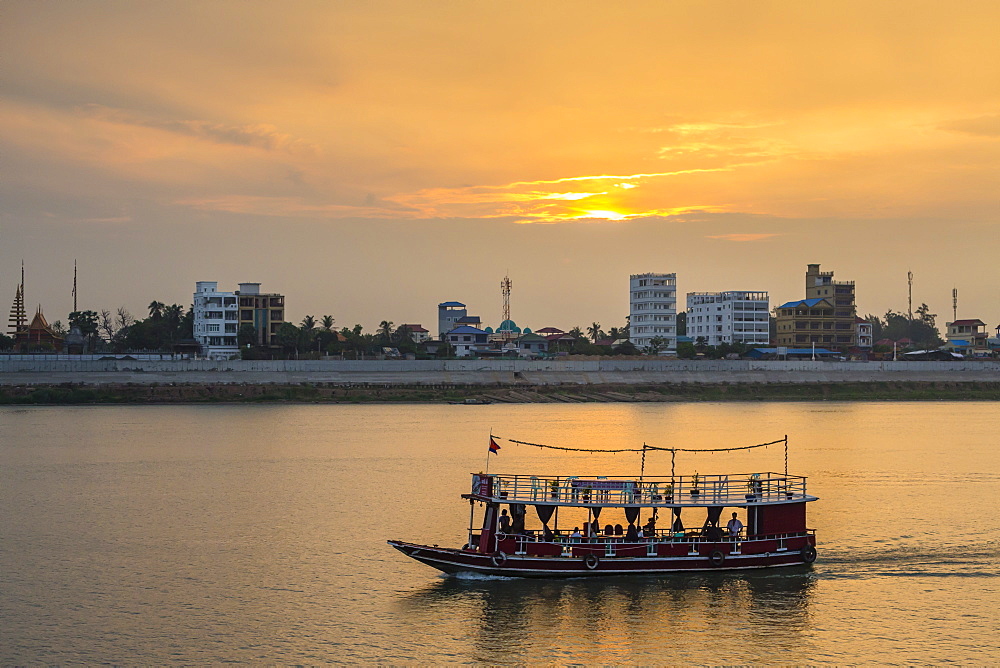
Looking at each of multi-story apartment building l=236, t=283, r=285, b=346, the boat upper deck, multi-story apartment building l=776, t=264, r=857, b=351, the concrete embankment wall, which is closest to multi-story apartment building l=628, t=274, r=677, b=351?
multi-story apartment building l=776, t=264, r=857, b=351

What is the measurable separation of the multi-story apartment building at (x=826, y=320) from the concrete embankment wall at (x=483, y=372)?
32767mm

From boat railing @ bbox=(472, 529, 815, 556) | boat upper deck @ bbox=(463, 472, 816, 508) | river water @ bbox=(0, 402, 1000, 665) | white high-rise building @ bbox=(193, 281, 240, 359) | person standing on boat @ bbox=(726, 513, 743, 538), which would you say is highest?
white high-rise building @ bbox=(193, 281, 240, 359)

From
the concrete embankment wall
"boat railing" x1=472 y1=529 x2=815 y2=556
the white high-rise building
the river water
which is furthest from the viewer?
the white high-rise building

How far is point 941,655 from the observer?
30.7 m

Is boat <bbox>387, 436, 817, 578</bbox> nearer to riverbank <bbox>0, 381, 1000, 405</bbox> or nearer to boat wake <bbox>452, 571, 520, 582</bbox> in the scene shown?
boat wake <bbox>452, 571, 520, 582</bbox>

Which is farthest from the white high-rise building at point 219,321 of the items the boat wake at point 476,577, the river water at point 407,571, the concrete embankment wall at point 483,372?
the boat wake at point 476,577

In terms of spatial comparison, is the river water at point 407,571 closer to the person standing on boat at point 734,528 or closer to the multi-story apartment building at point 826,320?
the person standing on boat at point 734,528

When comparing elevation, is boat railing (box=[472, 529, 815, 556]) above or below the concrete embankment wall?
below

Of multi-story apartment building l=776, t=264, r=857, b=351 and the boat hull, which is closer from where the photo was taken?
the boat hull

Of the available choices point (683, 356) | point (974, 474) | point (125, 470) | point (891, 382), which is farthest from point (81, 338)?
point (974, 474)

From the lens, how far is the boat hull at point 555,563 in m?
37.5

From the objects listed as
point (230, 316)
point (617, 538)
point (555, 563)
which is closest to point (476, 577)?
point (555, 563)

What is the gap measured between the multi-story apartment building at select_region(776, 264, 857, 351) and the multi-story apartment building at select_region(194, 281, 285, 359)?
3671 inches

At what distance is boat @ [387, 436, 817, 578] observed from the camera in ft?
124
